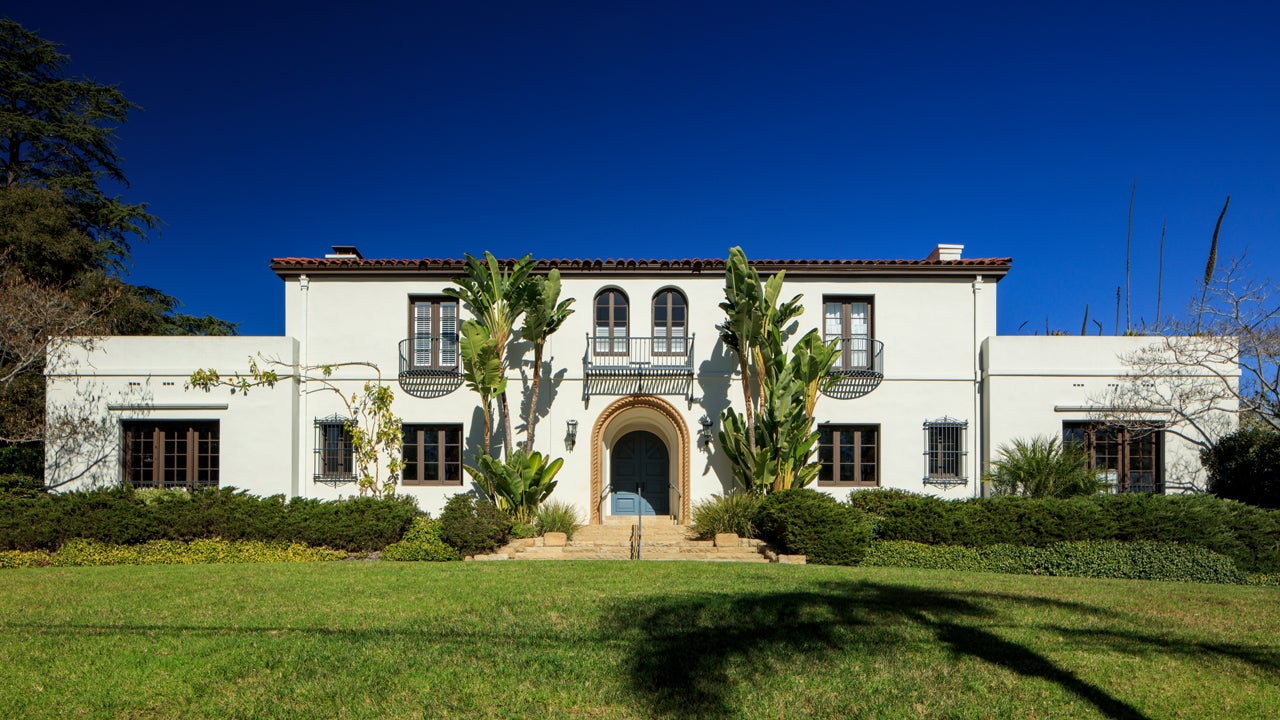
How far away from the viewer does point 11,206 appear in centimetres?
1889

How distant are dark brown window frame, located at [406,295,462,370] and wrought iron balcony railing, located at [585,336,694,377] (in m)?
3.09

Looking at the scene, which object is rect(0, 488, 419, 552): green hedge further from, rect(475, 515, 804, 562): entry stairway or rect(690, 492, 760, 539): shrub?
rect(690, 492, 760, 539): shrub

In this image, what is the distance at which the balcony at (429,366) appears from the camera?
1703 cm

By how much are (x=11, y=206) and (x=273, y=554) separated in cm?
1310

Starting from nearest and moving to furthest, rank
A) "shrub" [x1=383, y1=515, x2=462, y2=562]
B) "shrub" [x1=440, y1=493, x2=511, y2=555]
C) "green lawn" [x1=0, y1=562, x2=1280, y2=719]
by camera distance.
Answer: "green lawn" [x1=0, y1=562, x2=1280, y2=719], "shrub" [x1=383, y1=515, x2=462, y2=562], "shrub" [x1=440, y1=493, x2=511, y2=555]

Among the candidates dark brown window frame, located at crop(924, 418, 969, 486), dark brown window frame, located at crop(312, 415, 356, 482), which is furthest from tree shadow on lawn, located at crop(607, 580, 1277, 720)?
dark brown window frame, located at crop(312, 415, 356, 482)

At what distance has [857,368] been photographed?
57.0 feet

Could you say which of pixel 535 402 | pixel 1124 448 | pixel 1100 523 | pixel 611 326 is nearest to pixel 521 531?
pixel 535 402

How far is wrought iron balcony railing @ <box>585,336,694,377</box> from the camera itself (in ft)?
55.9

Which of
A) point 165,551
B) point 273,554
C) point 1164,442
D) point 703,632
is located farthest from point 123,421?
point 1164,442

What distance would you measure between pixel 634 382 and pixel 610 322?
150cm

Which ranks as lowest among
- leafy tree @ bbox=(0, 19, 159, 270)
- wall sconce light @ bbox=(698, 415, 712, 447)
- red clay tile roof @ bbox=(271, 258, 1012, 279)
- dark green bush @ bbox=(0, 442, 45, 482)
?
dark green bush @ bbox=(0, 442, 45, 482)

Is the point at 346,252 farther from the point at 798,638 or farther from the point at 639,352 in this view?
the point at 798,638

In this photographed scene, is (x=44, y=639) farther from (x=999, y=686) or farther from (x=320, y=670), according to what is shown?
(x=999, y=686)
